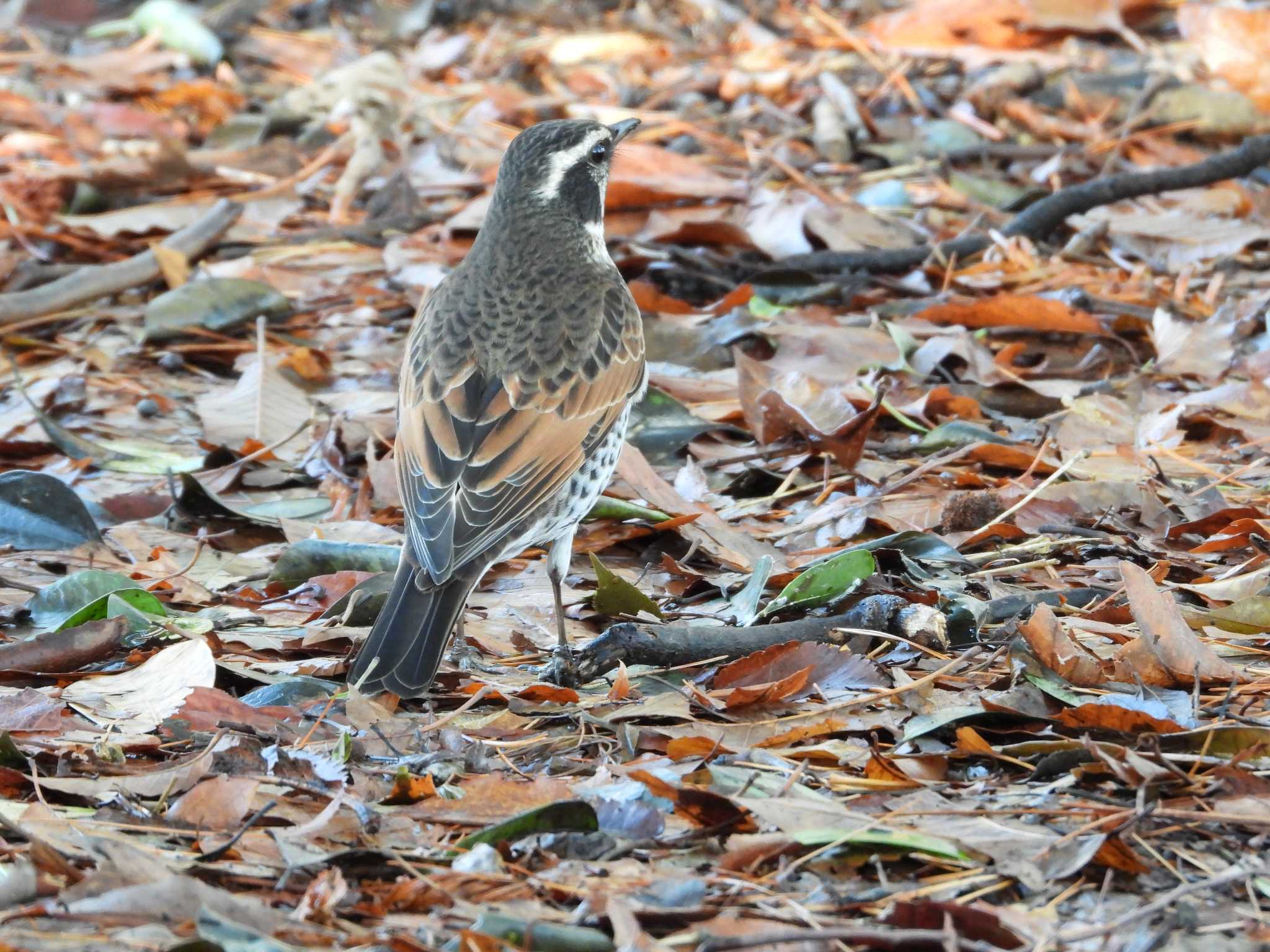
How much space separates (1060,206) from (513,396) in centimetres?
367

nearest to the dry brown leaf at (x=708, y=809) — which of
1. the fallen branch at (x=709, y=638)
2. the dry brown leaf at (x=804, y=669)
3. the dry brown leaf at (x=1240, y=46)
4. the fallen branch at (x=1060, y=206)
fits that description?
the dry brown leaf at (x=804, y=669)

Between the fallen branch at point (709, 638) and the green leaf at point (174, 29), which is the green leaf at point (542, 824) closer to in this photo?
the fallen branch at point (709, 638)

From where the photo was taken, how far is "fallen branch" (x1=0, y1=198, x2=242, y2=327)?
751 centimetres

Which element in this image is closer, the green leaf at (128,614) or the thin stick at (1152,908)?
the thin stick at (1152,908)

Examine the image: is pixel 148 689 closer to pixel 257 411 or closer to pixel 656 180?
pixel 257 411

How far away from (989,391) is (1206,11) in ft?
14.2

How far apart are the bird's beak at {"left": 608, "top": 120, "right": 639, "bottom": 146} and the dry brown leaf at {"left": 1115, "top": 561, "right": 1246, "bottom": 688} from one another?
2.96 meters

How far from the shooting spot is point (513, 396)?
5172mm

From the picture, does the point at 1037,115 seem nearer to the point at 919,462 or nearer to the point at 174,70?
the point at 919,462

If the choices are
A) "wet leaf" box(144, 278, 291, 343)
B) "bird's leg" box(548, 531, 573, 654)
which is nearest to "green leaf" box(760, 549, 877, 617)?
"bird's leg" box(548, 531, 573, 654)

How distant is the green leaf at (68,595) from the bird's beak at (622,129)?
2609 mm

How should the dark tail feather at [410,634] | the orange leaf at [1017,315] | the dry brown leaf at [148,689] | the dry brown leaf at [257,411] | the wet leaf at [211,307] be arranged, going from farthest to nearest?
the wet leaf at [211,307] < the orange leaf at [1017,315] < the dry brown leaf at [257,411] < the dark tail feather at [410,634] < the dry brown leaf at [148,689]

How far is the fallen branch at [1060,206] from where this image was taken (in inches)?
296

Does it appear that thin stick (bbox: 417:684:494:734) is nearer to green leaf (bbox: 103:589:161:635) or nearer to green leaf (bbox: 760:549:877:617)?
green leaf (bbox: 760:549:877:617)
